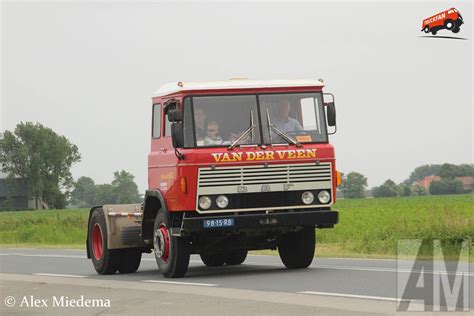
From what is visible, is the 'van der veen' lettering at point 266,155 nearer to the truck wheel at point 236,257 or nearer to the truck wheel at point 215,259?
the truck wheel at point 236,257

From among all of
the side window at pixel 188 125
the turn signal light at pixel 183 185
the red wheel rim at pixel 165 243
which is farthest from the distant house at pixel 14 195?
the turn signal light at pixel 183 185

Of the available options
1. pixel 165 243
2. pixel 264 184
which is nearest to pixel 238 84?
pixel 264 184

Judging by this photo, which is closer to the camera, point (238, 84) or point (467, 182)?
point (238, 84)

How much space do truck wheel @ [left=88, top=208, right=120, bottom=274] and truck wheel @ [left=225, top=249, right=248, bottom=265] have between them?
2.12 m

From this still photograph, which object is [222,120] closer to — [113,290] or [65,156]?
[113,290]

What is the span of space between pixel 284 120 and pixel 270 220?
159cm

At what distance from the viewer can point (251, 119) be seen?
17359 millimetres

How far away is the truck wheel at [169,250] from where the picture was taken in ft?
56.7

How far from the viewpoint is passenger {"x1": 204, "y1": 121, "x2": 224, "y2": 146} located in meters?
17.2

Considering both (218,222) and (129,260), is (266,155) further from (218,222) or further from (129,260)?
(129,260)

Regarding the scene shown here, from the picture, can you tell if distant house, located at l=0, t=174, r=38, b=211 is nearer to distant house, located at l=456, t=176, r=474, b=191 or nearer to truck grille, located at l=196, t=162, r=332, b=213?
distant house, located at l=456, t=176, r=474, b=191

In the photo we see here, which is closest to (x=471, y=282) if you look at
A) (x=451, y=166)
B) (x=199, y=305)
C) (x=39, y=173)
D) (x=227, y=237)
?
(x=199, y=305)

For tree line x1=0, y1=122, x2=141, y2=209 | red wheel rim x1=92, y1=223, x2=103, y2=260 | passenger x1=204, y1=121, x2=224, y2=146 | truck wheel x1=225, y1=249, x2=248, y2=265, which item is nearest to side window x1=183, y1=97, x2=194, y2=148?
passenger x1=204, y1=121, x2=224, y2=146

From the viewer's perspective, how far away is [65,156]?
460 ft
